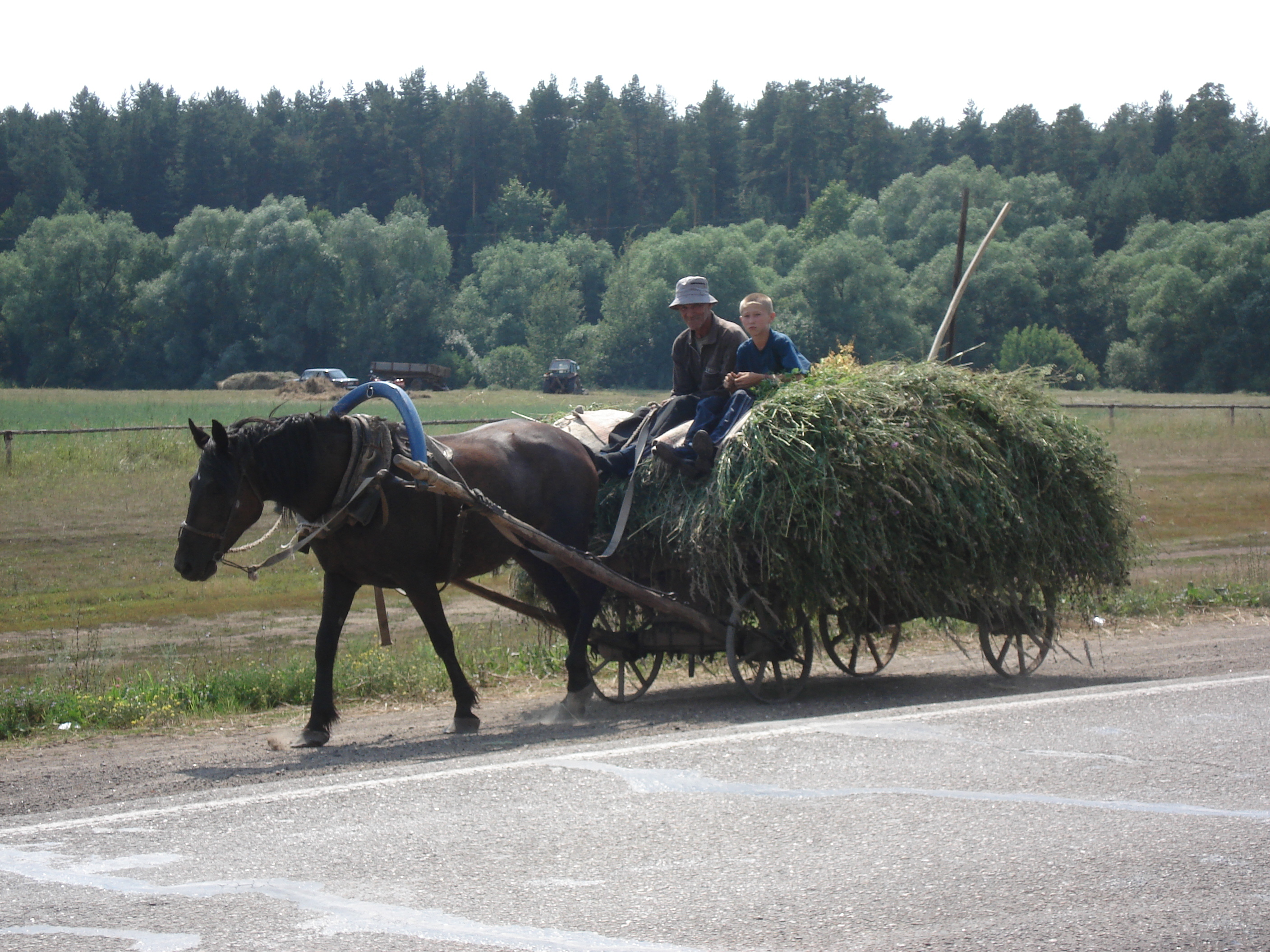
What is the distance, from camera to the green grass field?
357 inches

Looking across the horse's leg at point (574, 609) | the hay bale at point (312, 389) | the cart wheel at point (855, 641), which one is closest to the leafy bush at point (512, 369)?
the hay bale at point (312, 389)

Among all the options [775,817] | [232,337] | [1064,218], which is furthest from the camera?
[1064,218]

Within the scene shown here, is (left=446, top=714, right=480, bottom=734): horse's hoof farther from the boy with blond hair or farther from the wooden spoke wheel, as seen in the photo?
the boy with blond hair

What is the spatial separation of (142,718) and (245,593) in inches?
285

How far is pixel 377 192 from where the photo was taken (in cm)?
11175

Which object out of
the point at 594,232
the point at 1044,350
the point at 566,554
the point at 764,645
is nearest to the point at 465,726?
the point at 566,554

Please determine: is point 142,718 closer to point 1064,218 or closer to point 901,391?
point 901,391

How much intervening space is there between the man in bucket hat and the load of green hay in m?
0.28

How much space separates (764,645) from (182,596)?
917 cm

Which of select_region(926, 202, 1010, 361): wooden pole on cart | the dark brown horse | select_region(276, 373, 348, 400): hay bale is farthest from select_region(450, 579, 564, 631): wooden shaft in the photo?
select_region(276, 373, 348, 400): hay bale

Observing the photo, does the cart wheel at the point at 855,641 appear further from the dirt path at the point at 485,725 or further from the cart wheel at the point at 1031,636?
the cart wheel at the point at 1031,636

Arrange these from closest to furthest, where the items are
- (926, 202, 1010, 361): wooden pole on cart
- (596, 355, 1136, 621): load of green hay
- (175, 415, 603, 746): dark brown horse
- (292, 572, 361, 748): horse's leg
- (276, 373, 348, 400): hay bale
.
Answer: (175, 415, 603, 746): dark brown horse → (292, 572, 361, 748): horse's leg → (596, 355, 1136, 621): load of green hay → (926, 202, 1010, 361): wooden pole on cart → (276, 373, 348, 400): hay bale

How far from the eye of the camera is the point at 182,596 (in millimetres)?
14805

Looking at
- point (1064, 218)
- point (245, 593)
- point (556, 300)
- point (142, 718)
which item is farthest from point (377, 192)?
point (142, 718)
